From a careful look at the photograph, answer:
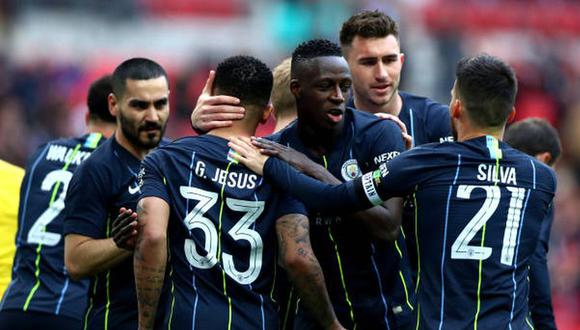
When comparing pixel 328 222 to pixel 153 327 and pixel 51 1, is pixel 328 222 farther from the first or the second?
pixel 51 1

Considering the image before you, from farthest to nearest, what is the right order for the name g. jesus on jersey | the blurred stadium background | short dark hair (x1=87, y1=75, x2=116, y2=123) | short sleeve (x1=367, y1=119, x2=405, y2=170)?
the blurred stadium background → short dark hair (x1=87, y1=75, x2=116, y2=123) → short sleeve (x1=367, y1=119, x2=405, y2=170) → the name g. jesus on jersey

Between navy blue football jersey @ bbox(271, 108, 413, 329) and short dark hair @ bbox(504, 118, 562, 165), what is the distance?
2.02 metres

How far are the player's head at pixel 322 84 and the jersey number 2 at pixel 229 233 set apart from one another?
26.4 inches

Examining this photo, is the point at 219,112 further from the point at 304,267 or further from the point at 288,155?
the point at 304,267

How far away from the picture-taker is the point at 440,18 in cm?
2741

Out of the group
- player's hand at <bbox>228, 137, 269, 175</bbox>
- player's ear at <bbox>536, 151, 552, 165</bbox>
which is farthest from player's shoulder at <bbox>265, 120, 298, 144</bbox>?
player's ear at <bbox>536, 151, 552, 165</bbox>

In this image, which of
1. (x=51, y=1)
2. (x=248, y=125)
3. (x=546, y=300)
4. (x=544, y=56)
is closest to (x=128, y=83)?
(x=248, y=125)

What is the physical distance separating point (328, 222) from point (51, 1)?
877 inches

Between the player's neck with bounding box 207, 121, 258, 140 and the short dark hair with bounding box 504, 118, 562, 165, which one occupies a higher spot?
the player's neck with bounding box 207, 121, 258, 140

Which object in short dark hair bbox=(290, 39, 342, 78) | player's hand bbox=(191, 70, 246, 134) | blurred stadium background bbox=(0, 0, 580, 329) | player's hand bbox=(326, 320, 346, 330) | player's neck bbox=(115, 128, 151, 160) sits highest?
short dark hair bbox=(290, 39, 342, 78)

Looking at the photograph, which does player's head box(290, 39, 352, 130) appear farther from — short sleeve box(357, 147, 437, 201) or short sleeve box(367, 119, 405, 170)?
short sleeve box(357, 147, 437, 201)

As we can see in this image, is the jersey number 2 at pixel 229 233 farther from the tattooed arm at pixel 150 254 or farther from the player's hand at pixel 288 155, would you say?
the player's hand at pixel 288 155

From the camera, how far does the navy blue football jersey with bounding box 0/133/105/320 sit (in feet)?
30.4

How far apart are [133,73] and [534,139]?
3.02 meters
